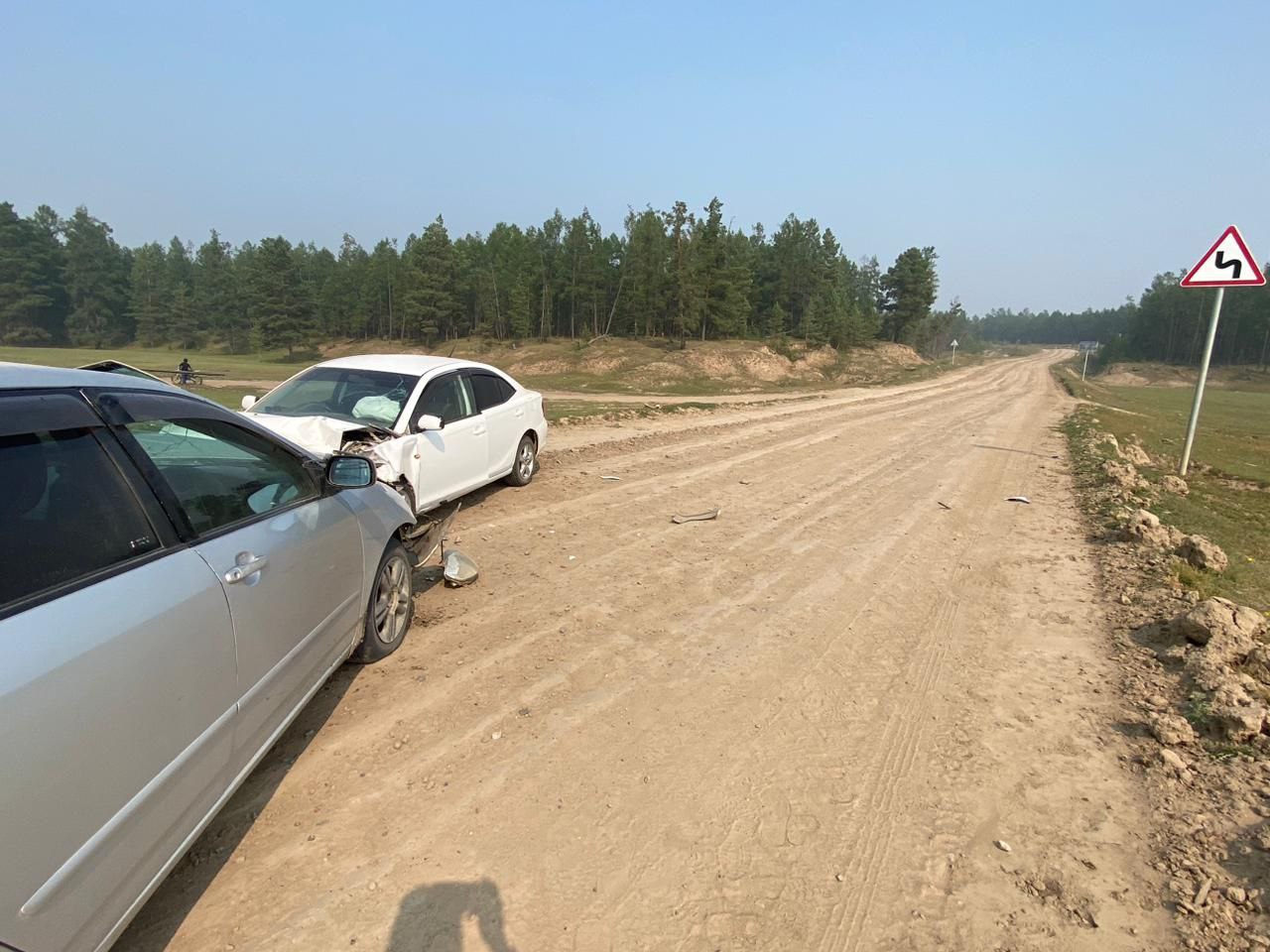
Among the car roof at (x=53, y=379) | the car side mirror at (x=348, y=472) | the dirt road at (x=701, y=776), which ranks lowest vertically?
the dirt road at (x=701, y=776)

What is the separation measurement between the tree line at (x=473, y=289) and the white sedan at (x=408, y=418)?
44.4 metres

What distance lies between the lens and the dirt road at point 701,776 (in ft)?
7.79

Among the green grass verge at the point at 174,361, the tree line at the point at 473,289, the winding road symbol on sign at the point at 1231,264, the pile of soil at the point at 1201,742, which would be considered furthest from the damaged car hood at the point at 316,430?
the tree line at the point at 473,289

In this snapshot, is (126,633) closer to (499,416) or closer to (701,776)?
(701,776)

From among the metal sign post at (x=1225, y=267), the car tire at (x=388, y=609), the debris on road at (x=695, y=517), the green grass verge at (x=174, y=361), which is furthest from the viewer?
the green grass verge at (x=174, y=361)

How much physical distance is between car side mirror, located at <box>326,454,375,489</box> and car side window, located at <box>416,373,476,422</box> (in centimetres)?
298

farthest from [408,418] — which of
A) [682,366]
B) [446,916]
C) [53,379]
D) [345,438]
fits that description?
[682,366]

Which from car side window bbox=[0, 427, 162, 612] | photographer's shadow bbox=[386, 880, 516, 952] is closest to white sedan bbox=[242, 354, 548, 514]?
car side window bbox=[0, 427, 162, 612]

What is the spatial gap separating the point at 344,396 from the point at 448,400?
106 centimetres

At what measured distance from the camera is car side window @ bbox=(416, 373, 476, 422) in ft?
22.2

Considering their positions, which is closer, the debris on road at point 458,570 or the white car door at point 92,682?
the white car door at point 92,682

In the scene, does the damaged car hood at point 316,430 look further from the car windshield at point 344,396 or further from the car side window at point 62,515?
the car side window at point 62,515

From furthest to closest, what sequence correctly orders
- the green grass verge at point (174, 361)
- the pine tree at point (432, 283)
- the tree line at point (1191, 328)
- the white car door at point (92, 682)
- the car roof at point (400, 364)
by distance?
the tree line at point (1191, 328)
the pine tree at point (432, 283)
the green grass verge at point (174, 361)
the car roof at point (400, 364)
the white car door at point (92, 682)

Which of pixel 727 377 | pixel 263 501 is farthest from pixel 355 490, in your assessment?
pixel 727 377
